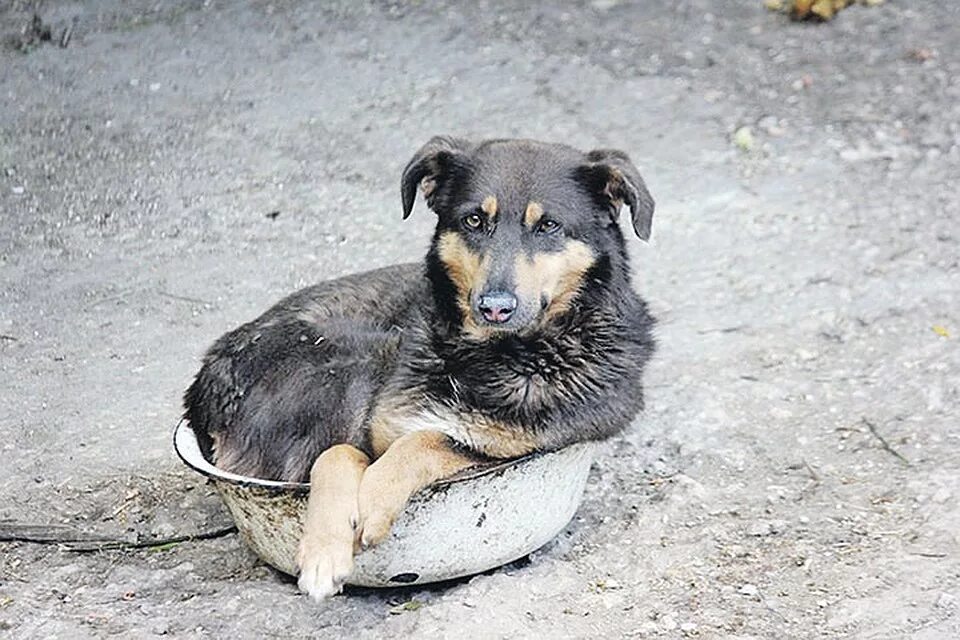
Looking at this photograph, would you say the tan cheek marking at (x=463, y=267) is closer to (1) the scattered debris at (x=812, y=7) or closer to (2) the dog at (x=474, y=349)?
(2) the dog at (x=474, y=349)

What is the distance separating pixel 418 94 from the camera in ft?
26.5

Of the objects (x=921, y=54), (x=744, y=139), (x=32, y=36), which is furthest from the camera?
(x=32, y=36)

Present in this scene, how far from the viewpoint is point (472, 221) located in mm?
4332

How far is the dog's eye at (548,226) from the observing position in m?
4.29

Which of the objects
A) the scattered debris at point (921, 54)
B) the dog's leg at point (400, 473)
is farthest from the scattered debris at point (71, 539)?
the scattered debris at point (921, 54)

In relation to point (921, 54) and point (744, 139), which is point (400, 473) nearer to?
point (744, 139)

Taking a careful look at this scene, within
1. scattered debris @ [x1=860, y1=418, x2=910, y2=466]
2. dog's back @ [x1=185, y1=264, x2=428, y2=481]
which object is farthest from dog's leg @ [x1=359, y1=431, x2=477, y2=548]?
scattered debris @ [x1=860, y1=418, x2=910, y2=466]

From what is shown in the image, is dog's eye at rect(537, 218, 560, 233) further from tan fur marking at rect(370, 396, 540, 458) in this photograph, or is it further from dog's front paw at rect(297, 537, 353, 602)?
dog's front paw at rect(297, 537, 353, 602)

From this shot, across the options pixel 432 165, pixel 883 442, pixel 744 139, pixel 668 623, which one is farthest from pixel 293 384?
pixel 744 139

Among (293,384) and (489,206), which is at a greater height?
(489,206)

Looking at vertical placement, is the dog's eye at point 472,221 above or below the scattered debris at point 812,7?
above

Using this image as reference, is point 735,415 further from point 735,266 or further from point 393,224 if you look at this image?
point 393,224

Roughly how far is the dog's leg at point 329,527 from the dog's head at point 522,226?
1.99ft

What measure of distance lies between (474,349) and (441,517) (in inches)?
21.8
